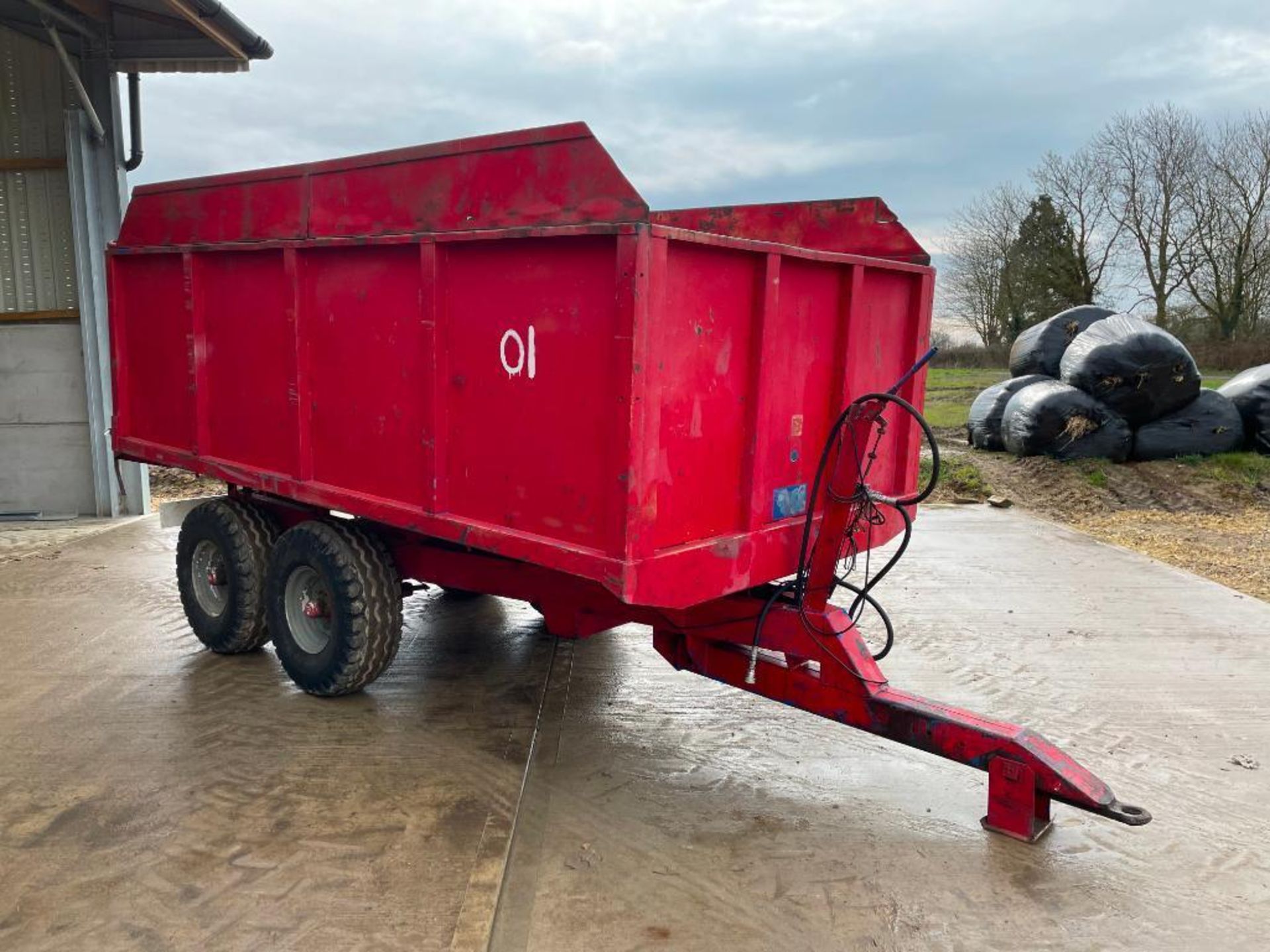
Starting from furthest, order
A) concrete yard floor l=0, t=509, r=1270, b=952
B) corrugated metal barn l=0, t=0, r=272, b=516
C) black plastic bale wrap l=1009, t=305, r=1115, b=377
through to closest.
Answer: black plastic bale wrap l=1009, t=305, r=1115, b=377 → corrugated metal barn l=0, t=0, r=272, b=516 → concrete yard floor l=0, t=509, r=1270, b=952

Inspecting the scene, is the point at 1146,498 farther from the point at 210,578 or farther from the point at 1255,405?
the point at 210,578

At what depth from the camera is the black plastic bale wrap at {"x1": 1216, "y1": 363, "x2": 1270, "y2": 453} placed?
10703mm

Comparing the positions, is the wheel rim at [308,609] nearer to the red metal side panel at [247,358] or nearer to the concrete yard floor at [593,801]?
the concrete yard floor at [593,801]

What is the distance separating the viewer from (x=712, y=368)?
3244mm

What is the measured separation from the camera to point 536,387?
10.9 ft

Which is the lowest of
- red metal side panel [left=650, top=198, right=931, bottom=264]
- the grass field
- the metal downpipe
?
the grass field

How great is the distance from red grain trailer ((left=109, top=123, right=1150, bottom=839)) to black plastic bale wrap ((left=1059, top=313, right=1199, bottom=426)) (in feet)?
23.2

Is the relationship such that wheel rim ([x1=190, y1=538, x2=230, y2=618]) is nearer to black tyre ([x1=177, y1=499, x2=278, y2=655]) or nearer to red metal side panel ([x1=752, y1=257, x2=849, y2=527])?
black tyre ([x1=177, y1=499, x2=278, y2=655])

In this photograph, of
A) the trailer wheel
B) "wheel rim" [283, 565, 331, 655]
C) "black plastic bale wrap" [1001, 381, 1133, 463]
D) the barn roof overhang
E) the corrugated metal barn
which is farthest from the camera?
"black plastic bale wrap" [1001, 381, 1133, 463]

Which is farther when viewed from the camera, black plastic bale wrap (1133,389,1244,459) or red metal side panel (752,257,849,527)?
black plastic bale wrap (1133,389,1244,459)

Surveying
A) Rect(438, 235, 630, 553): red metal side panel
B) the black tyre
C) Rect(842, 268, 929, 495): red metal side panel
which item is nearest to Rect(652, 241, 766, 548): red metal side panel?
Rect(438, 235, 630, 553): red metal side panel

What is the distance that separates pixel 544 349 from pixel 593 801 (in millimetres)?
1663

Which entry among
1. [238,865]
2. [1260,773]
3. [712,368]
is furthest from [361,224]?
[1260,773]

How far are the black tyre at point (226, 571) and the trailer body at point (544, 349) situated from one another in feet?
1.28
